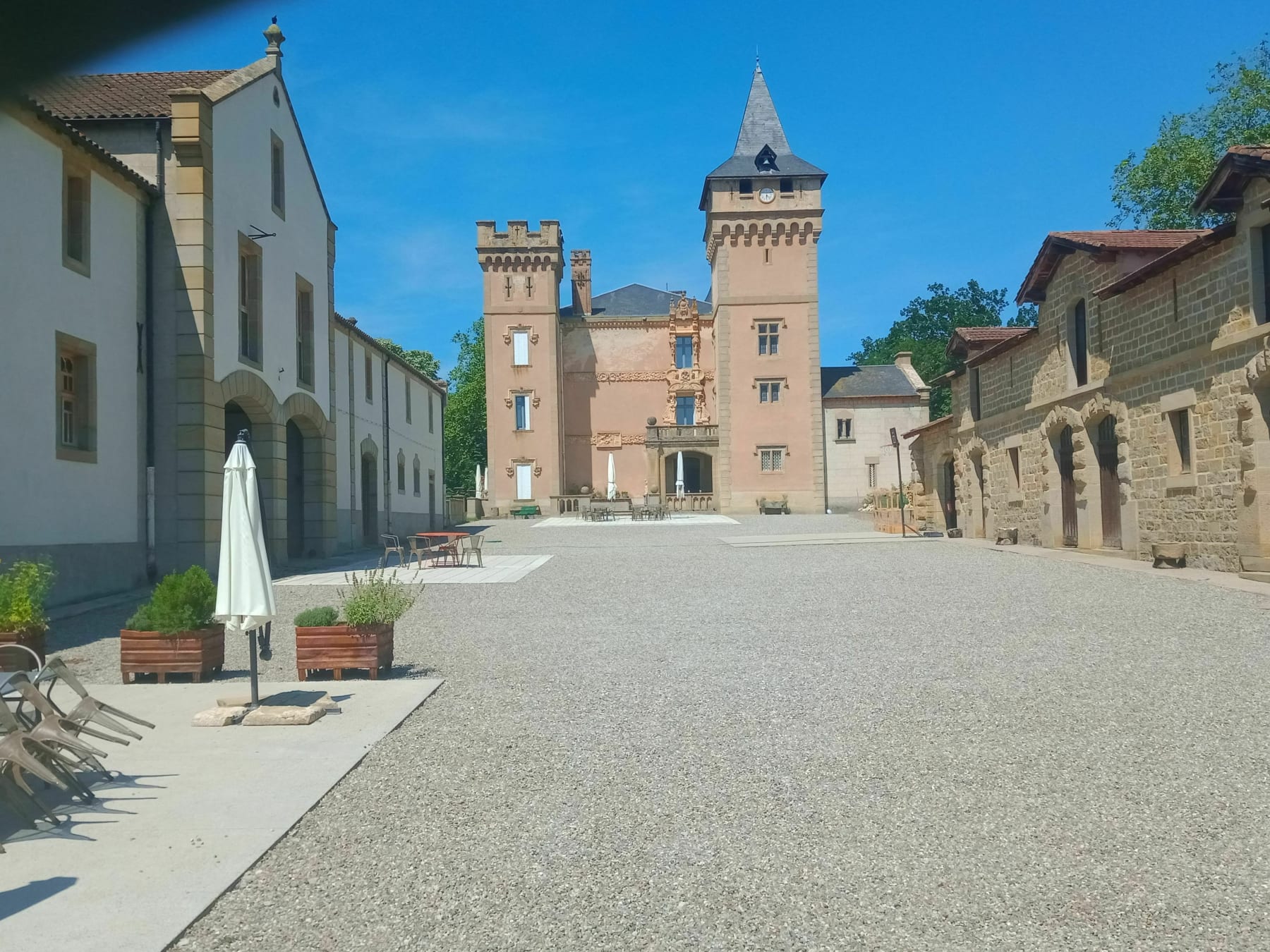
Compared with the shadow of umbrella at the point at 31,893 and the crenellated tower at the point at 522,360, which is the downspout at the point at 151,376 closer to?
the shadow of umbrella at the point at 31,893

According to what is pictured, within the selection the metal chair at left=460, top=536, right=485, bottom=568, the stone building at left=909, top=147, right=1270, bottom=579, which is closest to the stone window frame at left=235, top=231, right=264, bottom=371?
the metal chair at left=460, top=536, right=485, bottom=568

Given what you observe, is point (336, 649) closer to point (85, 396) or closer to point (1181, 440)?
Result: point (85, 396)

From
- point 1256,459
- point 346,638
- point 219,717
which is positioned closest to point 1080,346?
point 1256,459

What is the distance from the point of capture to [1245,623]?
9961 mm

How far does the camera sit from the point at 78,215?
540 inches

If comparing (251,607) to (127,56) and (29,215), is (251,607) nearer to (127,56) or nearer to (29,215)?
(127,56)

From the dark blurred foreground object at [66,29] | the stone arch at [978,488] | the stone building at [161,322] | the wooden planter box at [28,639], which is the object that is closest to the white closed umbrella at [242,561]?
the wooden planter box at [28,639]

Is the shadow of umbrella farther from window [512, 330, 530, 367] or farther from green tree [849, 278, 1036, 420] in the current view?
green tree [849, 278, 1036, 420]

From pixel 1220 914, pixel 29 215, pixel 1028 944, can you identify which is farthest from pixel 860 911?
pixel 29 215

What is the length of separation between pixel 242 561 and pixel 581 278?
4904 centimetres

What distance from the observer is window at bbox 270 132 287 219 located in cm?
1898

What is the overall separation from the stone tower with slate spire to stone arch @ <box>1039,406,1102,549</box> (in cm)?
2573

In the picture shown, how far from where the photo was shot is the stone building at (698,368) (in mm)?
46594

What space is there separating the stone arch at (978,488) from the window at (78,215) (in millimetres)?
19197
